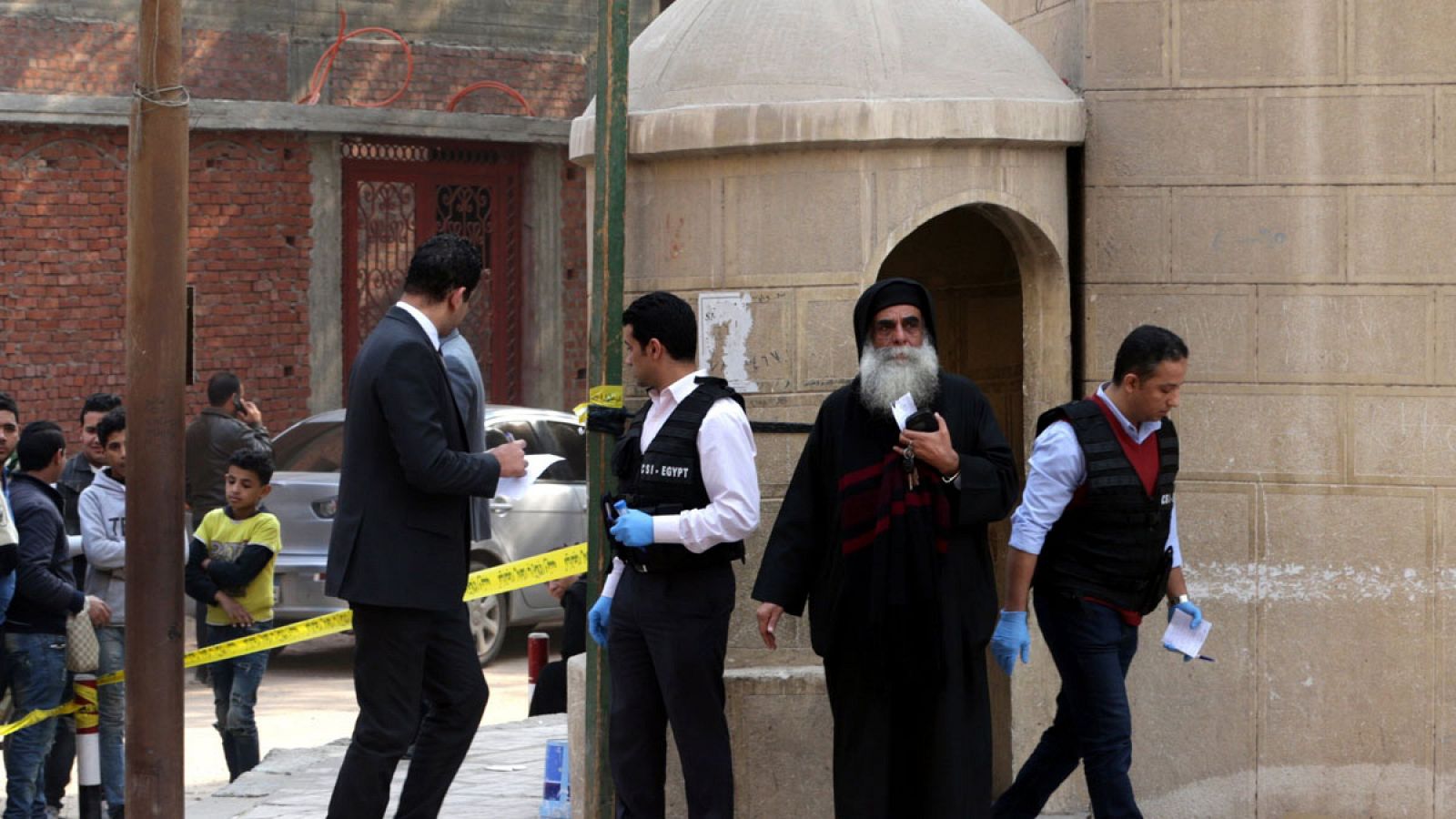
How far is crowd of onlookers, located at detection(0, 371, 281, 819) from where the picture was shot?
789 centimetres

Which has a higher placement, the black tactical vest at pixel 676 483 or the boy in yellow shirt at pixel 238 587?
the black tactical vest at pixel 676 483

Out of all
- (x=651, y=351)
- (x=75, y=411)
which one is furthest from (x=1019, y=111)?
(x=75, y=411)

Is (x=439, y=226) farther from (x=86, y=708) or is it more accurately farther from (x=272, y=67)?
(x=86, y=708)

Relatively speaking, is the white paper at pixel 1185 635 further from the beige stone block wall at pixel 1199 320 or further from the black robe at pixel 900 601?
the beige stone block wall at pixel 1199 320

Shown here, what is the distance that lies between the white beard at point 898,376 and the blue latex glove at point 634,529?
71 centimetres

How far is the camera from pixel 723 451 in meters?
5.96

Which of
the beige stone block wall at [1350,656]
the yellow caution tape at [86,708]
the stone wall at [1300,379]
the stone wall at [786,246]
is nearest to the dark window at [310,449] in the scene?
the yellow caution tape at [86,708]

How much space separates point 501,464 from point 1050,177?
2347 millimetres

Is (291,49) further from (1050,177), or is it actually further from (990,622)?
(990,622)

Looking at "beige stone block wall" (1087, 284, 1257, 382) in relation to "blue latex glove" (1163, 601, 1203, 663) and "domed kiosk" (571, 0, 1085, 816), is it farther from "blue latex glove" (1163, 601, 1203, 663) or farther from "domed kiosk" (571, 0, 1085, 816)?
"blue latex glove" (1163, 601, 1203, 663)

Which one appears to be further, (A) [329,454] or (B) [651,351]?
(A) [329,454]

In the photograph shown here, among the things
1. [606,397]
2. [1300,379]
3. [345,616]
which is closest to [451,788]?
[345,616]

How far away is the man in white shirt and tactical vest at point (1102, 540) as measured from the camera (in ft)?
20.2

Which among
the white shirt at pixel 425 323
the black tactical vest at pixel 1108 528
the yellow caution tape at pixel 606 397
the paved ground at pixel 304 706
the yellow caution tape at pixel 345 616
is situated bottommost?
the paved ground at pixel 304 706
